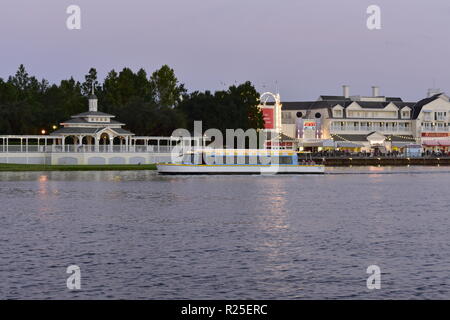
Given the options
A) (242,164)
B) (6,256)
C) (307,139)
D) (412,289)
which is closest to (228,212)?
(6,256)

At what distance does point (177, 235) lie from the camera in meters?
34.5

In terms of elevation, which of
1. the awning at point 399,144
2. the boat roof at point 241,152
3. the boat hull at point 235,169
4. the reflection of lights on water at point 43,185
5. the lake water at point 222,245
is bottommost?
the lake water at point 222,245

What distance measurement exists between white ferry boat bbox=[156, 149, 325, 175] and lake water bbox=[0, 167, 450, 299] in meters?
27.6

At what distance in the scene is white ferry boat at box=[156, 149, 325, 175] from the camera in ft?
289

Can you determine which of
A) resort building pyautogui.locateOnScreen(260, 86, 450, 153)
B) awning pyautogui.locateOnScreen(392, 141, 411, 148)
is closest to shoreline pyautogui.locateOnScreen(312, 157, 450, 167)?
resort building pyautogui.locateOnScreen(260, 86, 450, 153)

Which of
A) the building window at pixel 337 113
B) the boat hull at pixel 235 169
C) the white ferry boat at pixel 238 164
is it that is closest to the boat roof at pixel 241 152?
the white ferry boat at pixel 238 164

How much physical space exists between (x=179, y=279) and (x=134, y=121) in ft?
316

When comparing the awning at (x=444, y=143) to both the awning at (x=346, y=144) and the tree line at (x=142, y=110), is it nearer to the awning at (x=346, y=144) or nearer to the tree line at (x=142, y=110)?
the awning at (x=346, y=144)

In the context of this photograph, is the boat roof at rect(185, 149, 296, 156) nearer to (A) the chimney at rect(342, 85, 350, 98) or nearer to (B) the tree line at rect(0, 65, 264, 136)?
(B) the tree line at rect(0, 65, 264, 136)

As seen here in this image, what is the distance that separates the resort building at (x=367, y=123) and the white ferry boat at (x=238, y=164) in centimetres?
5414

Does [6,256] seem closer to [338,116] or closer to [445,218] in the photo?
[445,218]

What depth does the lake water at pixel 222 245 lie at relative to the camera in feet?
74.5

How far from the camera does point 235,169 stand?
89875mm

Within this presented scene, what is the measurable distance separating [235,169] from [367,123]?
2874 inches
